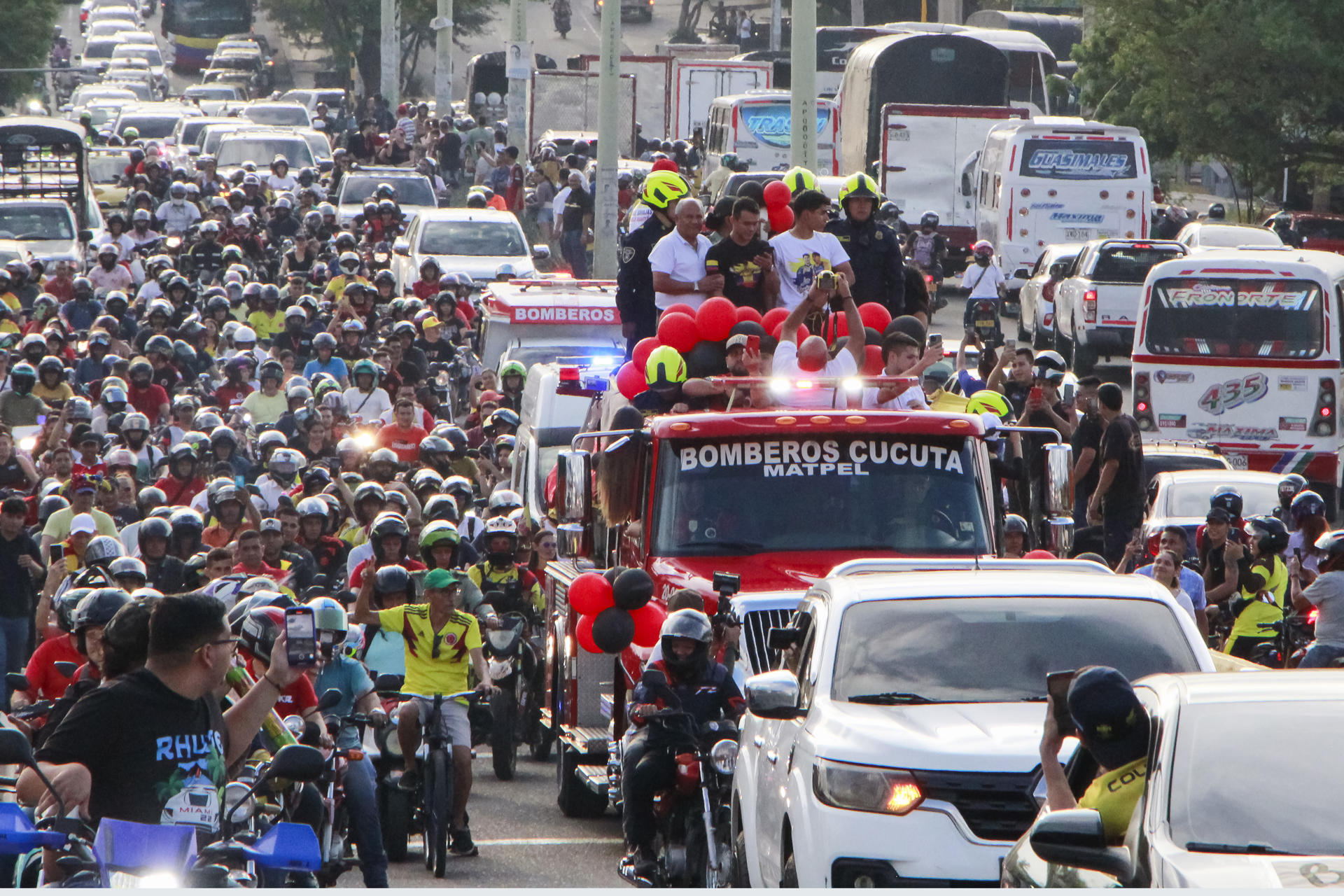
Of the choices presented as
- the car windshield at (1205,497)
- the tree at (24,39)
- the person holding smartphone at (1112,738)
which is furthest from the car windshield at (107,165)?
the person holding smartphone at (1112,738)

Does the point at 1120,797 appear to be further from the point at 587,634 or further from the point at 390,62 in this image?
the point at 390,62

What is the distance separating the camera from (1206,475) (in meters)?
17.4

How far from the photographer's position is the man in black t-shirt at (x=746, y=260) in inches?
534

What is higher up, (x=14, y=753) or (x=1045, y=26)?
(x=1045, y=26)

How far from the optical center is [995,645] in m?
8.34

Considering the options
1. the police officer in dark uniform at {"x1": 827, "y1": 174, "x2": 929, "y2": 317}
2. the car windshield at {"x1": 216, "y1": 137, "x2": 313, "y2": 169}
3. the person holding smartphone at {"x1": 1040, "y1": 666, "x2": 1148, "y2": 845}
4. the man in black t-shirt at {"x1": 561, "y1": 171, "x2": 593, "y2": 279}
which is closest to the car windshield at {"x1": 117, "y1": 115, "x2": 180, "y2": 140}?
the car windshield at {"x1": 216, "y1": 137, "x2": 313, "y2": 169}

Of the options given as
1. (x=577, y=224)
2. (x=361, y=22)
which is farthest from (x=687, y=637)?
(x=361, y=22)

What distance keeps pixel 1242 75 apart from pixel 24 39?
96.0 feet

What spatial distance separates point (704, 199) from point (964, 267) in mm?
4892

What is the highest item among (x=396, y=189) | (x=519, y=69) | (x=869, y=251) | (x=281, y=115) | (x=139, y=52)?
(x=139, y=52)

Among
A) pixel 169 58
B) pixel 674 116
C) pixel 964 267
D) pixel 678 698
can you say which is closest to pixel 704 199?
pixel 964 267

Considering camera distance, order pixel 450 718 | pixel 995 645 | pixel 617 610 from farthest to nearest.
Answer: pixel 450 718
pixel 617 610
pixel 995 645

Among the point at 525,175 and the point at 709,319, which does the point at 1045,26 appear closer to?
the point at 525,175

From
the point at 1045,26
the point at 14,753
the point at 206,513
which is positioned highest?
the point at 1045,26
